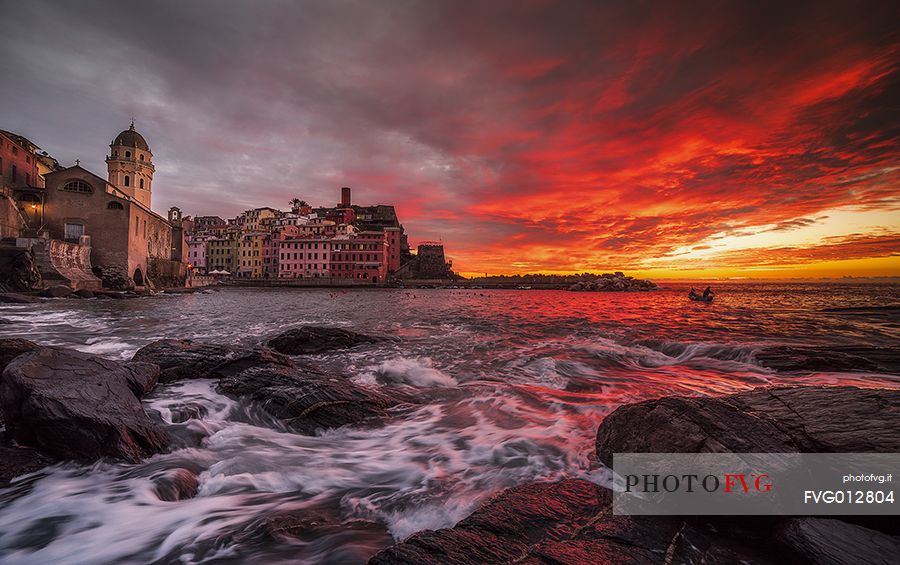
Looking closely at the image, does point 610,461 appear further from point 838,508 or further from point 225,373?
point 225,373

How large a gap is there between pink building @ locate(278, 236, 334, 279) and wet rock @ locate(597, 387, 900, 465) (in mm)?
87278

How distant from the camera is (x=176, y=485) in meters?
3.88

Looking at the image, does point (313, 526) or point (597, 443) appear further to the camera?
point (597, 443)

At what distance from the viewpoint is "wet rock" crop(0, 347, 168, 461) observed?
3982mm

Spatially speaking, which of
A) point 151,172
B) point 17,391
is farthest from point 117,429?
point 151,172

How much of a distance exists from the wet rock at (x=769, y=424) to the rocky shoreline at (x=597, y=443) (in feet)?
0.05

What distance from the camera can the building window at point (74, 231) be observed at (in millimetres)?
40781

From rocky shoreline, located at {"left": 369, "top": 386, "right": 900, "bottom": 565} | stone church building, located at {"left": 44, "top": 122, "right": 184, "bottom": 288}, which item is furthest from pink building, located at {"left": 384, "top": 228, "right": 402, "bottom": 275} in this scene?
rocky shoreline, located at {"left": 369, "top": 386, "right": 900, "bottom": 565}

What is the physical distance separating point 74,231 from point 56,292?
14566 millimetres

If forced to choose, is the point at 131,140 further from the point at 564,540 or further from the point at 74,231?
the point at 564,540

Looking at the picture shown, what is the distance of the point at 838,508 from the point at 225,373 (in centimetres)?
920

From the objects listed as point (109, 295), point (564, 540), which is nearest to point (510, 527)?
point (564, 540)

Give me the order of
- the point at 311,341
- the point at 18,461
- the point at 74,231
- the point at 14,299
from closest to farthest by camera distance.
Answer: the point at 18,461 < the point at 311,341 < the point at 14,299 < the point at 74,231

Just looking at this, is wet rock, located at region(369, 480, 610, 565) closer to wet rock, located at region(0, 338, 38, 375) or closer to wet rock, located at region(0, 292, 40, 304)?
wet rock, located at region(0, 338, 38, 375)
